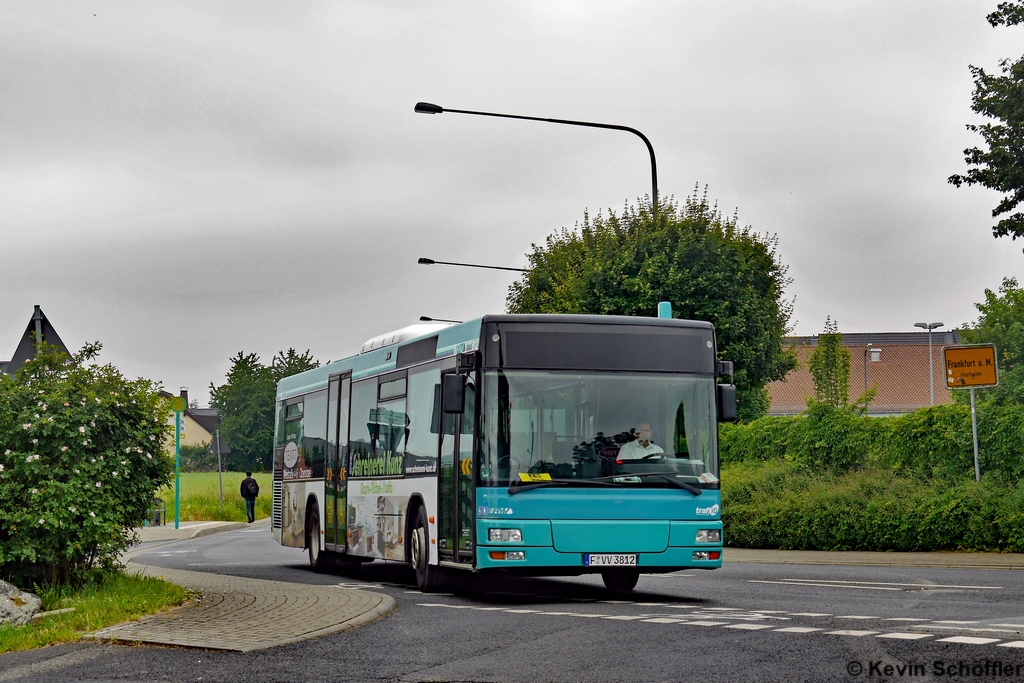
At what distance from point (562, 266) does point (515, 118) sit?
10.6m

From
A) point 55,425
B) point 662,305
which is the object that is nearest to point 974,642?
point 662,305

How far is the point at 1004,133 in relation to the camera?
24172 millimetres

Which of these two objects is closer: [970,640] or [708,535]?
[970,640]

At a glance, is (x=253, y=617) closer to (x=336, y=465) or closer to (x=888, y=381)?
(x=336, y=465)

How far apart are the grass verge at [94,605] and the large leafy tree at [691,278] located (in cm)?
1769

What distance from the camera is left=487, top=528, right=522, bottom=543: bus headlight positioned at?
13.9 metres

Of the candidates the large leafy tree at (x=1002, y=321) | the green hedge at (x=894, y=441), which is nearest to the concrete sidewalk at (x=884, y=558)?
the green hedge at (x=894, y=441)

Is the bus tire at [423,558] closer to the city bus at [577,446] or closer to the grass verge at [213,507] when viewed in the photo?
the city bus at [577,446]

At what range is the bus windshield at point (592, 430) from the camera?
14.1 m

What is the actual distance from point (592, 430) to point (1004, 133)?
43.9ft

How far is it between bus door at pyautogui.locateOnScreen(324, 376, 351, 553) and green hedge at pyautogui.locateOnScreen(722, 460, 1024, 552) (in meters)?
8.49

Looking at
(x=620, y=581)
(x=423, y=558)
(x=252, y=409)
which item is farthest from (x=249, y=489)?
(x=252, y=409)

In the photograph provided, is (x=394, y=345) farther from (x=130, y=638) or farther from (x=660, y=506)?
(x=130, y=638)

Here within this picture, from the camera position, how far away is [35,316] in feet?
50.9
